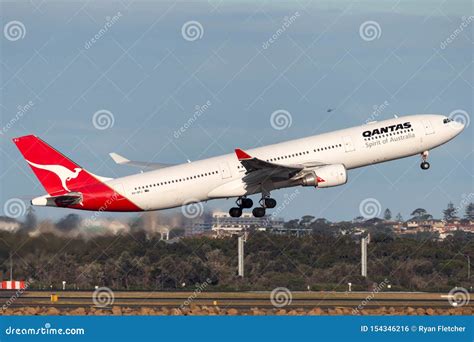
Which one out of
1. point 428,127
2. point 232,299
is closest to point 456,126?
point 428,127

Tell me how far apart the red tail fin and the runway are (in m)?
6.38

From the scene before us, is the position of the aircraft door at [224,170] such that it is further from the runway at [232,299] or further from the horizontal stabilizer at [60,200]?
the horizontal stabilizer at [60,200]

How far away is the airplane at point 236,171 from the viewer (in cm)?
6994

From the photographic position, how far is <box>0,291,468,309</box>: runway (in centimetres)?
6328

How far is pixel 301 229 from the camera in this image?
330 feet

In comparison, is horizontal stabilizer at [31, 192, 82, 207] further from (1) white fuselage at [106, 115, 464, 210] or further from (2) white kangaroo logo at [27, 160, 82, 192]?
(1) white fuselage at [106, 115, 464, 210]

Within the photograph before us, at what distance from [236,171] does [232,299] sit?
28.2 ft

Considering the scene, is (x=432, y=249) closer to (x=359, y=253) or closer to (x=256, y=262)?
(x=359, y=253)

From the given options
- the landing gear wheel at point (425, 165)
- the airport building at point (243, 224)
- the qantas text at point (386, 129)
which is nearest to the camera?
the qantas text at point (386, 129)

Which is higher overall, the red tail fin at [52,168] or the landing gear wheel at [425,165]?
the landing gear wheel at [425,165]

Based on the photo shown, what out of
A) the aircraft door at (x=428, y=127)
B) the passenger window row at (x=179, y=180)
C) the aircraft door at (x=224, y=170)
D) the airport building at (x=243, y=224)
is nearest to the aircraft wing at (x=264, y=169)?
the aircraft door at (x=224, y=170)

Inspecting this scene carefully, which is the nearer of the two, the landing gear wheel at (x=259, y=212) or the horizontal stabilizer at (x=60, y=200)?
the horizontal stabilizer at (x=60, y=200)

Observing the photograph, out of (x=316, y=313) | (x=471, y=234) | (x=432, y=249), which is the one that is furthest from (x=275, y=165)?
(x=471, y=234)

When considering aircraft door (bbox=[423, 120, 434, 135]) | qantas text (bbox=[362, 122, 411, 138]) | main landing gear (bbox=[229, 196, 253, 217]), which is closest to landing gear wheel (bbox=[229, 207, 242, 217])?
main landing gear (bbox=[229, 196, 253, 217])
